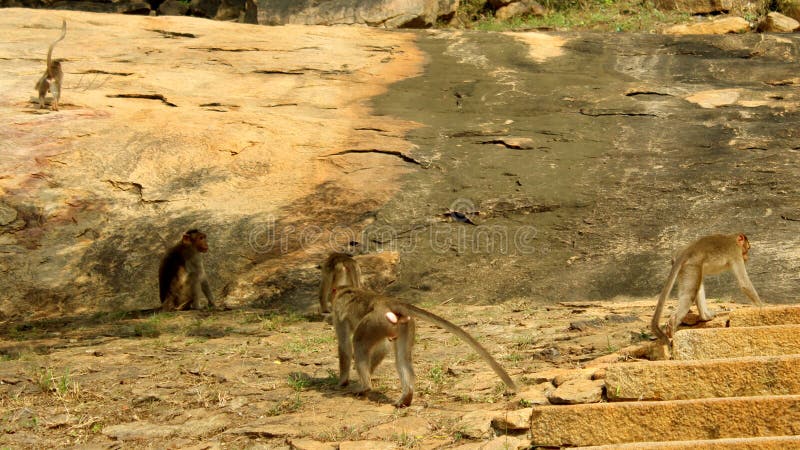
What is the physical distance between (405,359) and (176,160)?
7.48 metres

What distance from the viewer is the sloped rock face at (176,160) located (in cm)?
1220

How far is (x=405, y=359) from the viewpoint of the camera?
7352mm

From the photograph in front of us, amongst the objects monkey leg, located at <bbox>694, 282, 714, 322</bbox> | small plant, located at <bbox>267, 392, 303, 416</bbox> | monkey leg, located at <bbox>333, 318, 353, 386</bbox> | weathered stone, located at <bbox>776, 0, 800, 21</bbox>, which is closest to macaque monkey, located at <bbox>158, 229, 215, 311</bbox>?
monkey leg, located at <bbox>333, 318, 353, 386</bbox>

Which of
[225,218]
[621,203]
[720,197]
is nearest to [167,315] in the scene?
[225,218]

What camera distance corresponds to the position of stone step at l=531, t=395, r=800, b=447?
520 cm

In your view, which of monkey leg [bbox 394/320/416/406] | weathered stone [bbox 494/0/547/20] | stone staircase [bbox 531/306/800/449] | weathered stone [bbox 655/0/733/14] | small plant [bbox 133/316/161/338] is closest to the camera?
stone staircase [bbox 531/306/800/449]

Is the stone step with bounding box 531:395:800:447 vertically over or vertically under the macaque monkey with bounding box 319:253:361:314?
over

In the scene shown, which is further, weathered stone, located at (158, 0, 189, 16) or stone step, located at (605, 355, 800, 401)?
weathered stone, located at (158, 0, 189, 16)

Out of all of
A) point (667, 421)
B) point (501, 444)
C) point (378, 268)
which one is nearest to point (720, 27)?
point (378, 268)

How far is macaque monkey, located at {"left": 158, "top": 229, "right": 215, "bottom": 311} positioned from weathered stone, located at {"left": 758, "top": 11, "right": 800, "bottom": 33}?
13.0m

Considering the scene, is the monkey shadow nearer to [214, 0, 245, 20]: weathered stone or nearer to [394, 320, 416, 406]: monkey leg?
Answer: [394, 320, 416, 406]: monkey leg

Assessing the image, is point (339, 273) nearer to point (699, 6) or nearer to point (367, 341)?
point (367, 341)

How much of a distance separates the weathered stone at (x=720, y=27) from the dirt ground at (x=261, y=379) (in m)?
10.7

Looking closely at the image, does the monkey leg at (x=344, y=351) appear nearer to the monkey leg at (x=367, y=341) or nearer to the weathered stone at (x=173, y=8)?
the monkey leg at (x=367, y=341)
